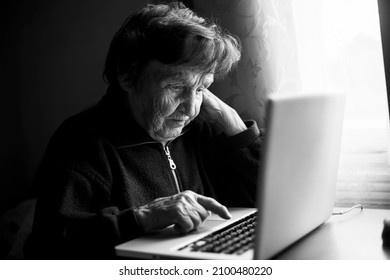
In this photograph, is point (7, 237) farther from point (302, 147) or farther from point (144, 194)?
point (302, 147)

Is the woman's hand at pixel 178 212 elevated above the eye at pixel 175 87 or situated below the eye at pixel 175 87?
below

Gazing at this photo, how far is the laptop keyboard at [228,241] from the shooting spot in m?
0.96

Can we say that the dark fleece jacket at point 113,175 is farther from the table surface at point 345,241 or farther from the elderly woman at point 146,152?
the table surface at point 345,241

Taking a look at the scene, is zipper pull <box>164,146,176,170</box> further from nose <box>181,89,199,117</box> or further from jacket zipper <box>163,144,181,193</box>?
nose <box>181,89,199,117</box>

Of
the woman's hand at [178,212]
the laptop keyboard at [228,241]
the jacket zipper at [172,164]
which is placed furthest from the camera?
the jacket zipper at [172,164]

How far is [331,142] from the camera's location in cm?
108

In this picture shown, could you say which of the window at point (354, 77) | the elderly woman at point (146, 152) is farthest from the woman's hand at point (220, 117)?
the window at point (354, 77)

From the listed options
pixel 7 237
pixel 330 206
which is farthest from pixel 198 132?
pixel 7 237

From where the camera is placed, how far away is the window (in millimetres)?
1503

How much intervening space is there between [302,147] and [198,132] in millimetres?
675

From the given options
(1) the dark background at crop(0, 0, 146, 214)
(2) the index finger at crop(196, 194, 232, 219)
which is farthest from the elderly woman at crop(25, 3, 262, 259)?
(1) the dark background at crop(0, 0, 146, 214)

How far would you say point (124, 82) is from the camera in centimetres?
136

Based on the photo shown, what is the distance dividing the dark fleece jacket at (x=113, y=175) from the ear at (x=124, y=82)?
0.17 ft

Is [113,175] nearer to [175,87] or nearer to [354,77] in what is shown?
[175,87]
